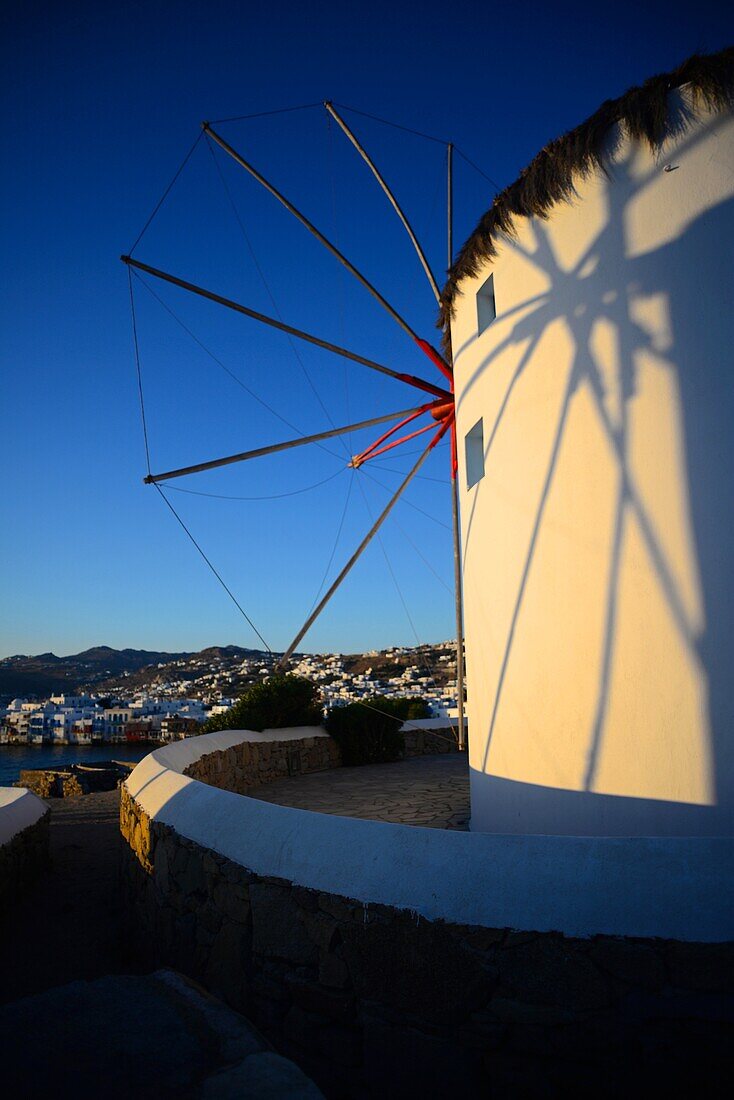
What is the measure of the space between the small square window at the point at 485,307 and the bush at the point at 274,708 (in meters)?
8.52

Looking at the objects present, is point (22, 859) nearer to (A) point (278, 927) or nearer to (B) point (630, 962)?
(A) point (278, 927)

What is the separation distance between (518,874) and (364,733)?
11244 mm

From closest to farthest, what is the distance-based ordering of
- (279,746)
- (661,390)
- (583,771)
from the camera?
(661,390) → (583,771) → (279,746)

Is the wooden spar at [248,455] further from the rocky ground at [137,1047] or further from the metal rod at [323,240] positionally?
the rocky ground at [137,1047]

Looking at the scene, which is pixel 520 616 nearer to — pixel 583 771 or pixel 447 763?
pixel 583 771

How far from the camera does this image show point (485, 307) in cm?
723

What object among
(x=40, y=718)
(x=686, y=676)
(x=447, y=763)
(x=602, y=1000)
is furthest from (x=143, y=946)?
(x=40, y=718)

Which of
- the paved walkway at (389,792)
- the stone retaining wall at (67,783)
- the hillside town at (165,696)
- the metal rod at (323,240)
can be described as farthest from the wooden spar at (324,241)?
the hillside town at (165,696)

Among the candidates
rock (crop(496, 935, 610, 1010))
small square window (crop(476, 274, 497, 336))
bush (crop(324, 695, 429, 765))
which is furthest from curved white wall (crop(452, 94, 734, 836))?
bush (crop(324, 695, 429, 765))

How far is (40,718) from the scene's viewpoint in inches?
3201

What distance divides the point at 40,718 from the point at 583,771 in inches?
3399

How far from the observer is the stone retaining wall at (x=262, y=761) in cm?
1008

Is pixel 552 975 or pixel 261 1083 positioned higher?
pixel 261 1083

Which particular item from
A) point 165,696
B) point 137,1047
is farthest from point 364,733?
point 165,696
